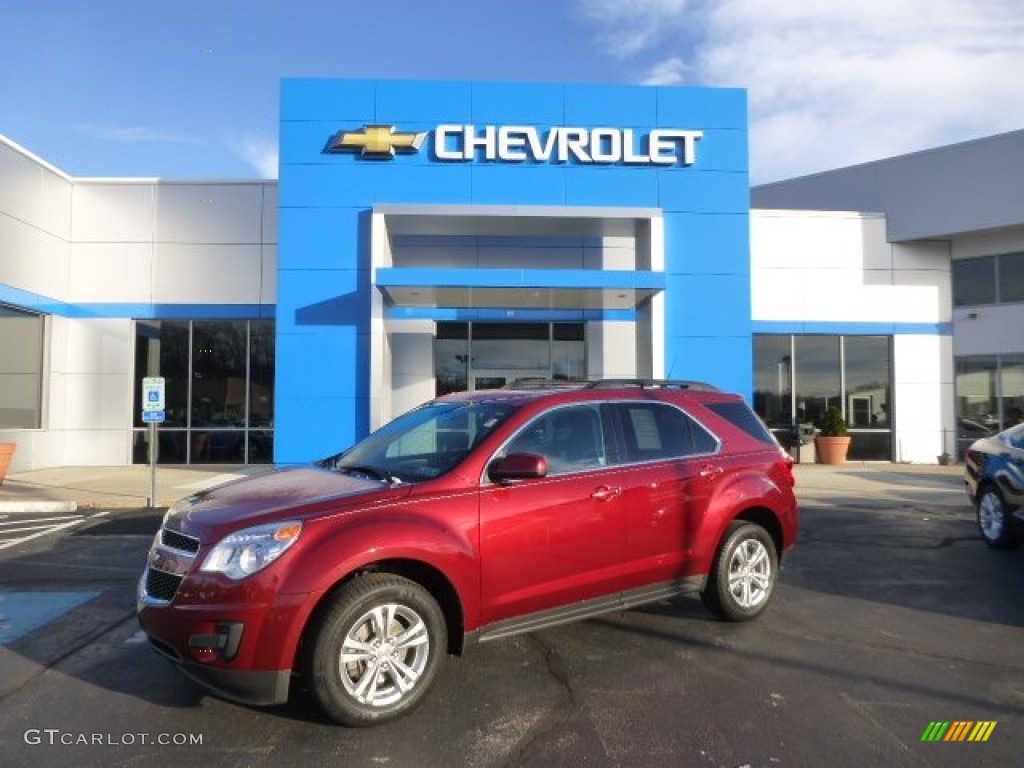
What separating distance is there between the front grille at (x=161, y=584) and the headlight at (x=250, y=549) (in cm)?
26

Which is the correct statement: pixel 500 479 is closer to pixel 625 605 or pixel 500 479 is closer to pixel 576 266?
pixel 625 605

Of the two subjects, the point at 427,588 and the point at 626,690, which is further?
the point at 626,690


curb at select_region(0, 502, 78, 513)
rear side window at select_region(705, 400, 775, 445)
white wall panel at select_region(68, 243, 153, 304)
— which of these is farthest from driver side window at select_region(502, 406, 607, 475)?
white wall panel at select_region(68, 243, 153, 304)

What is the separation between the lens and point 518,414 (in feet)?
14.9

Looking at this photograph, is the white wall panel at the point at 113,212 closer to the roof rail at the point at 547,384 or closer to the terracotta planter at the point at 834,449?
the roof rail at the point at 547,384

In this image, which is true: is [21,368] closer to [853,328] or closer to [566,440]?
[566,440]

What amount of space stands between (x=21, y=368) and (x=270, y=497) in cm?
1647

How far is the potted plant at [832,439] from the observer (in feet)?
58.4

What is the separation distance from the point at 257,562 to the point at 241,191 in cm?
1654

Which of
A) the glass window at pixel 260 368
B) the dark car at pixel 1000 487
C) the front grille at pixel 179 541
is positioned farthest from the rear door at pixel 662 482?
the glass window at pixel 260 368

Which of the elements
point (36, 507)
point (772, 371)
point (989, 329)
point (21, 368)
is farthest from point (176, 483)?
point (989, 329)

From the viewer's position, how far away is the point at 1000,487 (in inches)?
307

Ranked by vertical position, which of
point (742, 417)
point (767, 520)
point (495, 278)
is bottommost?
point (767, 520)

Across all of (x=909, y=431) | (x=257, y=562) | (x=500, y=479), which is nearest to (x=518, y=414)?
(x=500, y=479)
